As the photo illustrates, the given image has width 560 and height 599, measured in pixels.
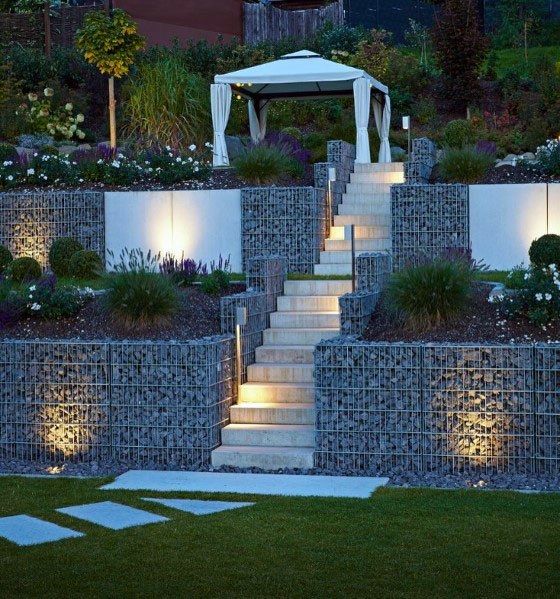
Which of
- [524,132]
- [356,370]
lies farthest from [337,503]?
[524,132]

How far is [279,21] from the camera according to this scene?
2945 cm

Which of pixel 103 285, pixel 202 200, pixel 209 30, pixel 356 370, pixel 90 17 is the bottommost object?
pixel 356 370

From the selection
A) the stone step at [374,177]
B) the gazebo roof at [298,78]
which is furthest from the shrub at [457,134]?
the stone step at [374,177]

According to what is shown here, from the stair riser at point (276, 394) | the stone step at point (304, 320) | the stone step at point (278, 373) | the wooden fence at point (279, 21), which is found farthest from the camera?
the wooden fence at point (279, 21)

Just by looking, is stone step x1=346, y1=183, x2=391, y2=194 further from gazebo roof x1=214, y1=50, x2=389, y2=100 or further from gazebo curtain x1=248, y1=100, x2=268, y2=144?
gazebo curtain x1=248, y1=100, x2=268, y2=144

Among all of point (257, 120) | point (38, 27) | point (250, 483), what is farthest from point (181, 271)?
point (38, 27)

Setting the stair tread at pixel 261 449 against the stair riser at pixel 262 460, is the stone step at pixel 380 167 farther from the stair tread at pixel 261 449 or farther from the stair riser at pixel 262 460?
the stair riser at pixel 262 460

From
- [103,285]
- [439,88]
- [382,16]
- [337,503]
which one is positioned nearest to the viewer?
[337,503]

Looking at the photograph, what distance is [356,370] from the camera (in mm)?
9828

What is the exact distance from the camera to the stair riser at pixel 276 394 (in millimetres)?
10938

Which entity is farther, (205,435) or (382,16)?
(382,16)

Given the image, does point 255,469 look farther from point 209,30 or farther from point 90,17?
point 209,30

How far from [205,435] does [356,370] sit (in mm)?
1462

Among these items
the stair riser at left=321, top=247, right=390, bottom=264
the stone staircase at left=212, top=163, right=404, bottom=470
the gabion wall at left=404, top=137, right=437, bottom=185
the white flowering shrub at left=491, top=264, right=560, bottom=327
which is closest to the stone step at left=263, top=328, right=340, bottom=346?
the stone staircase at left=212, top=163, right=404, bottom=470
